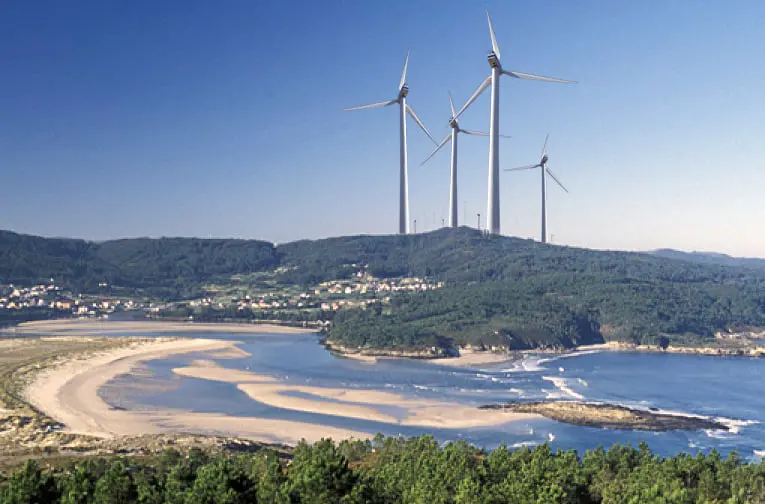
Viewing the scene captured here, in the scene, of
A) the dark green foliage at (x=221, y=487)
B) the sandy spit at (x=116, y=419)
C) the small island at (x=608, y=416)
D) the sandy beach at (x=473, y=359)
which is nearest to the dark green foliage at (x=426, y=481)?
the dark green foliage at (x=221, y=487)

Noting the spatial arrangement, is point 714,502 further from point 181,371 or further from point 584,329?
point 584,329

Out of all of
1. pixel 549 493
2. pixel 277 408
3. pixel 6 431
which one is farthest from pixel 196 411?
pixel 549 493

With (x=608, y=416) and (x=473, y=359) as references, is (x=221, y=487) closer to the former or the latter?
(x=608, y=416)

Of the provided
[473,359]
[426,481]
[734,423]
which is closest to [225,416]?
[426,481]

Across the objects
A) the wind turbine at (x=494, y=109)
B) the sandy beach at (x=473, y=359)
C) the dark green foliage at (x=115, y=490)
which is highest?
the wind turbine at (x=494, y=109)

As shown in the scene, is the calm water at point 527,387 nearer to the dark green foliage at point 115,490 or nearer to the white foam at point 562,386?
the white foam at point 562,386

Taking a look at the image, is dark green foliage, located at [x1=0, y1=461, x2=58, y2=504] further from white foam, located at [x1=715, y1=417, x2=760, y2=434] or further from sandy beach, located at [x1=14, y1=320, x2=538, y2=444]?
white foam, located at [x1=715, y1=417, x2=760, y2=434]
